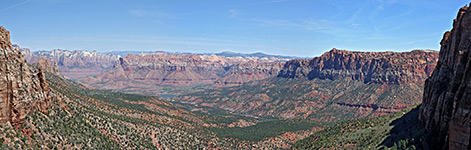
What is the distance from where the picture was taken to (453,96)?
160 ft

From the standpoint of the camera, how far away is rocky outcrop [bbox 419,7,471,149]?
134 ft

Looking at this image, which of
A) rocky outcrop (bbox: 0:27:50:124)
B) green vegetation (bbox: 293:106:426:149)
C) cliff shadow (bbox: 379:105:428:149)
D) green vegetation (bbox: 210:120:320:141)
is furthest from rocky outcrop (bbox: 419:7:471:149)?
green vegetation (bbox: 210:120:320:141)

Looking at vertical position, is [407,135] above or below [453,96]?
below

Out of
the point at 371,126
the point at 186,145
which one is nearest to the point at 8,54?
the point at 186,145

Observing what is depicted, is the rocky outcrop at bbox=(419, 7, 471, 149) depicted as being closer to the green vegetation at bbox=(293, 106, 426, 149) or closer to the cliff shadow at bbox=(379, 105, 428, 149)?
the cliff shadow at bbox=(379, 105, 428, 149)

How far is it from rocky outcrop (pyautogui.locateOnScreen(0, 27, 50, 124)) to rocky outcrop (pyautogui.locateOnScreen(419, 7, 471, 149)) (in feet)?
199

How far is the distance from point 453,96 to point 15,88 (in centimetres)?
6451

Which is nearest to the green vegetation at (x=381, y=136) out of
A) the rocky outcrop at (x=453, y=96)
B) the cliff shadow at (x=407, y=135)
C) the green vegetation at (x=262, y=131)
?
the cliff shadow at (x=407, y=135)

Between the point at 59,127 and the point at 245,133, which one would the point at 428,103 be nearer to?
the point at 59,127

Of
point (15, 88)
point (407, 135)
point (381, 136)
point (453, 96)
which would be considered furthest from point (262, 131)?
point (15, 88)

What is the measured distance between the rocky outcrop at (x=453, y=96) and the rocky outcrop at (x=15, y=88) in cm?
6053

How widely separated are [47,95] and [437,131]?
69413 millimetres

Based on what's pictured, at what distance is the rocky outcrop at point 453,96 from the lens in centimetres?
4081

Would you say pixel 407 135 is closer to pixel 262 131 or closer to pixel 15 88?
pixel 15 88
